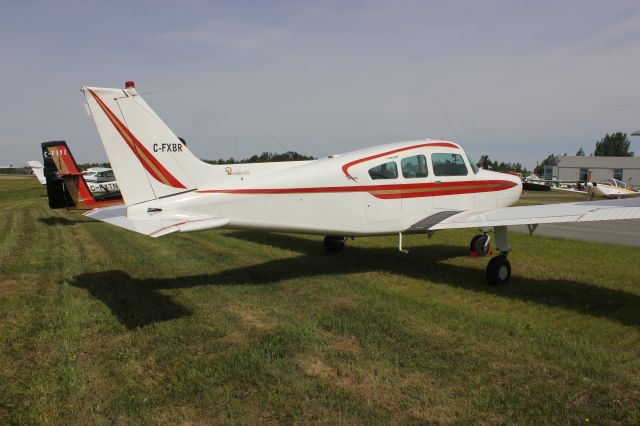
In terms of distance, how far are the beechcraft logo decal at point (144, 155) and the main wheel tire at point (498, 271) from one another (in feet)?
17.4

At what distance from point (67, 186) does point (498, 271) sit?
16.2m

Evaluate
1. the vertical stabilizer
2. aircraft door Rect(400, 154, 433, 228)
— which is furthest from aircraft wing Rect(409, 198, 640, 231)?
the vertical stabilizer

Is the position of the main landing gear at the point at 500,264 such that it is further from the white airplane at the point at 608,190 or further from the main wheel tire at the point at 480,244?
the white airplane at the point at 608,190

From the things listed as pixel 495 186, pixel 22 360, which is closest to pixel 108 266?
pixel 22 360

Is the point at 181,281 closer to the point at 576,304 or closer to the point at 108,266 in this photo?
the point at 108,266

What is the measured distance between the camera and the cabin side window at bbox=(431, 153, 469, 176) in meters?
8.70

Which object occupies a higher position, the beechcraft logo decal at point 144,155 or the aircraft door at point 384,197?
the beechcraft logo decal at point 144,155

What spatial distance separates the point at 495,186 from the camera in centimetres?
958

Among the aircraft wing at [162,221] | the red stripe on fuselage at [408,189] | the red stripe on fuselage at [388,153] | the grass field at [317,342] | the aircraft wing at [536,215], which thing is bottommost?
the grass field at [317,342]

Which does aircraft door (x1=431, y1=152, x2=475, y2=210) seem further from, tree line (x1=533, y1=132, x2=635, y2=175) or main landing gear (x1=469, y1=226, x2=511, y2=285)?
tree line (x1=533, y1=132, x2=635, y2=175)

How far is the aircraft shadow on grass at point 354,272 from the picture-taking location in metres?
6.20

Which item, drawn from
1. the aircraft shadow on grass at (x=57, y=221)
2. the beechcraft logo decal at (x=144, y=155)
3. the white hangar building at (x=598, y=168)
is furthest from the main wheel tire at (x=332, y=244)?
the white hangar building at (x=598, y=168)

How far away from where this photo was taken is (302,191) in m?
7.20

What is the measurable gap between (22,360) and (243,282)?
3.63 m
